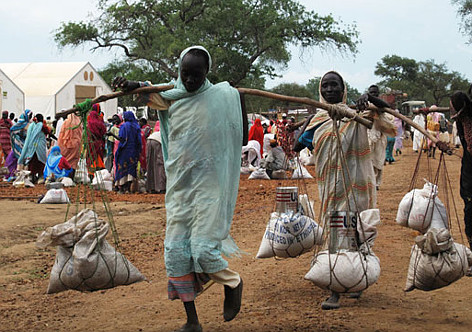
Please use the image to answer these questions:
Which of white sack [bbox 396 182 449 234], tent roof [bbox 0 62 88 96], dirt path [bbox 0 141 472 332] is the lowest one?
dirt path [bbox 0 141 472 332]

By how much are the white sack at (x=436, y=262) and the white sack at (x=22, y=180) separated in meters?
12.9

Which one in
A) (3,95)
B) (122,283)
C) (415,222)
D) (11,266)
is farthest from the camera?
(3,95)

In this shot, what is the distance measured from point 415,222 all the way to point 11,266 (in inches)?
167

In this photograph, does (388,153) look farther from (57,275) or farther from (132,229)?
(57,275)

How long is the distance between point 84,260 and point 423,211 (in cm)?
291

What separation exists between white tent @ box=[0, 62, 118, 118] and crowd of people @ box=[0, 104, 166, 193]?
9220mm

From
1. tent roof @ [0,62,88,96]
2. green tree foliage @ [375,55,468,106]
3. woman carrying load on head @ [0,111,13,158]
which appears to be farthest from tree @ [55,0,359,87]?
green tree foliage @ [375,55,468,106]

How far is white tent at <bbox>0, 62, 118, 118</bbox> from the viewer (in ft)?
95.5

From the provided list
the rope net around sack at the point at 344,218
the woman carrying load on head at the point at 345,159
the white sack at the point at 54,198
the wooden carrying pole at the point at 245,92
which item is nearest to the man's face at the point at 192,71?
the wooden carrying pole at the point at 245,92

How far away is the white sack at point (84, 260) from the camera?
430 cm

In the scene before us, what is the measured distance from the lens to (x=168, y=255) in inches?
164

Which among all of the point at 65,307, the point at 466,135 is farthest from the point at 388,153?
the point at 65,307

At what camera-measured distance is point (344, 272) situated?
4543mm

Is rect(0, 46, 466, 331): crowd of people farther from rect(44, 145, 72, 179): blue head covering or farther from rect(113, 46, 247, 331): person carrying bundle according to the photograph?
rect(44, 145, 72, 179): blue head covering
